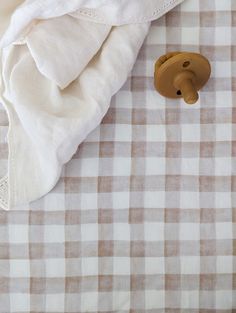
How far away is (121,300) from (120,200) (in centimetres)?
16

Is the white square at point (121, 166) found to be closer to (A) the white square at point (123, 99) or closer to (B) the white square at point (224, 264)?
(A) the white square at point (123, 99)

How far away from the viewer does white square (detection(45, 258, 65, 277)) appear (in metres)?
0.76

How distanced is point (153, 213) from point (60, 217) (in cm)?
15

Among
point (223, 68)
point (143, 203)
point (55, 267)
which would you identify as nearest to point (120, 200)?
point (143, 203)

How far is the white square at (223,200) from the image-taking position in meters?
0.76

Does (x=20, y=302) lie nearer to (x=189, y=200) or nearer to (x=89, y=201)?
(x=89, y=201)

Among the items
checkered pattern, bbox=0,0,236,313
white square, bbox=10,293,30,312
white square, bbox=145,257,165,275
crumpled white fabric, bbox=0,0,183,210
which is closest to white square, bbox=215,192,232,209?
checkered pattern, bbox=0,0,236,313

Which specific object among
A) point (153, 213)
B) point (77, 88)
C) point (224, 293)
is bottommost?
point (224, 293)

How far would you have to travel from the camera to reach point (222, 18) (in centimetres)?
76

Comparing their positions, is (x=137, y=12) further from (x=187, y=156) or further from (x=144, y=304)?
(x=144, y=304)

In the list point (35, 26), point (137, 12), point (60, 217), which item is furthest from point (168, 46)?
point (60, 217)

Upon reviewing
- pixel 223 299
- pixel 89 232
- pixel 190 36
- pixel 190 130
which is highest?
pixel 190 36

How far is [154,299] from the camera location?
0.77 meters

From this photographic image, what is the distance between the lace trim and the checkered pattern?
0.8 inches
